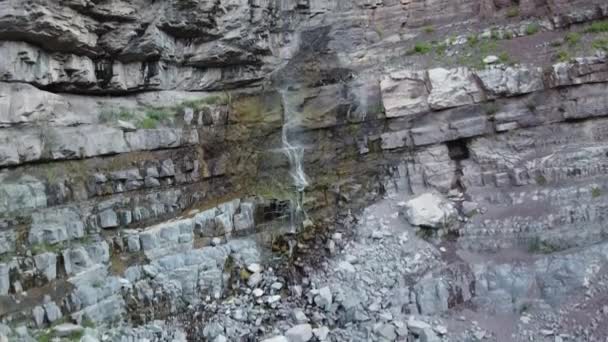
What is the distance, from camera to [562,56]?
515 inches

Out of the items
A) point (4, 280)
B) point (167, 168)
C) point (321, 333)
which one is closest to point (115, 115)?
point (167, 168)

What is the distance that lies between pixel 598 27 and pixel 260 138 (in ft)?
32.1

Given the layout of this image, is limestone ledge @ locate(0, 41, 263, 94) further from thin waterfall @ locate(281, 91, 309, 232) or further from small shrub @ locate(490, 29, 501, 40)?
small shrub @ locate(490, 29, 501, 40)

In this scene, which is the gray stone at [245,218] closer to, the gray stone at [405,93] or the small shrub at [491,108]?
the gray stone at [405,93]

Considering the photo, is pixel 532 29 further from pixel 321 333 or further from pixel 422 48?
pixel 321 333

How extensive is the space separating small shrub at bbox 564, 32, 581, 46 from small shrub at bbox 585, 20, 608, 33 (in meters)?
0.35

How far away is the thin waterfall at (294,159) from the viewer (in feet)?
42.3

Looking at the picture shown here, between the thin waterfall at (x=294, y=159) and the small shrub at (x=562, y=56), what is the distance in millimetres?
7247

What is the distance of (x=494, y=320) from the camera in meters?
9.89

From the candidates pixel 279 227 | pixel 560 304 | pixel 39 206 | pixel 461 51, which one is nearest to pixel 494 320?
pixel 560 304

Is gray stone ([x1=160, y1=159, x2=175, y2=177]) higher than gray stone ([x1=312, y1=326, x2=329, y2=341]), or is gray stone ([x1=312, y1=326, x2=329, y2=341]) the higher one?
gray stone ([x1=160, y1=159, x2=175, y2=177])

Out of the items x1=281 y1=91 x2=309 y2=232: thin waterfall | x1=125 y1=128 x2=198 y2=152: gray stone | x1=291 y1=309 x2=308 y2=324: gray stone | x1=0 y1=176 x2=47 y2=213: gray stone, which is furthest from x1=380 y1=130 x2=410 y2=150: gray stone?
x1=0 y1=176 x2=47 y2=213: gray stone

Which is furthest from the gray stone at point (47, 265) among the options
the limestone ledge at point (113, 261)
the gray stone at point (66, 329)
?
the gray stone at point (66, 329)

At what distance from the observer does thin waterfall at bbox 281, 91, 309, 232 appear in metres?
12.9
